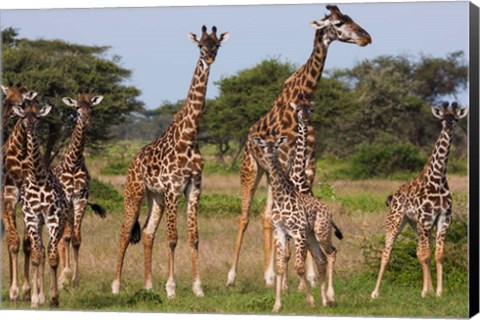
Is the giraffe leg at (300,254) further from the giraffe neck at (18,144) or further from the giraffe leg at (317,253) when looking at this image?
the giraffe neck at (18,144)

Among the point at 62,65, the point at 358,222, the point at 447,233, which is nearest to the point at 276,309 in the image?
the point at 447,233

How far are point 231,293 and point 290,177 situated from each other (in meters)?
1.49

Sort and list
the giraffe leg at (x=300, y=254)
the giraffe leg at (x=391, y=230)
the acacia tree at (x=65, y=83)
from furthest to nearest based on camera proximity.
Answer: the acacia tree at (x=65, y=83), the giraffe leg at (x=391, y=230), the giraffe leg at (x=300, y=254)

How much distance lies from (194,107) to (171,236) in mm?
1324

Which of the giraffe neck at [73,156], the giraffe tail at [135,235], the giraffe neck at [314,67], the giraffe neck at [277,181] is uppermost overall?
the giraffe neck at [314,67]

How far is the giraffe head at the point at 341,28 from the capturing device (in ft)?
37.2

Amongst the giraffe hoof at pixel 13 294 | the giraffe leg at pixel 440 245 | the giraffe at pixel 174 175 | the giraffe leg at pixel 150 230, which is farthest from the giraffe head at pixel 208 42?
the giraffe hoof at pixel 13 294

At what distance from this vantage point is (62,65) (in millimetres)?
25391

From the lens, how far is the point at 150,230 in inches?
466

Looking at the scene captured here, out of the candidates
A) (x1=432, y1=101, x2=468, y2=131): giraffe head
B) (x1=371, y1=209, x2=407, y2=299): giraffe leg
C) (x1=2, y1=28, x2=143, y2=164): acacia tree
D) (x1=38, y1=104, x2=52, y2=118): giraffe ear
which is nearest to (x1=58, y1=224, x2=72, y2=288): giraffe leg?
(x1=38, y1=104, x2=52, y2=118): giraffe ear

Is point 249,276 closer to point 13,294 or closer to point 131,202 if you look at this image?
point 131,202

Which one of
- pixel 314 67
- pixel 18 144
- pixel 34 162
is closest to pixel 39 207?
pixel 34 162

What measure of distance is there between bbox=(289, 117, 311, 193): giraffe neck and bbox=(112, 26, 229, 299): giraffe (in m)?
1.06

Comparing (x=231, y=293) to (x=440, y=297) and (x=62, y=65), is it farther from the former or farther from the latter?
(x=62, y=65)
